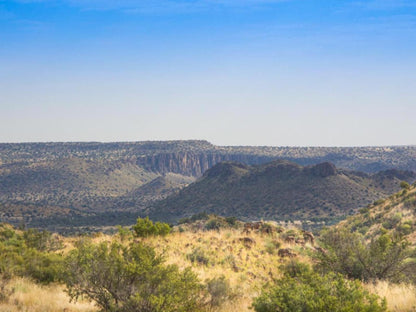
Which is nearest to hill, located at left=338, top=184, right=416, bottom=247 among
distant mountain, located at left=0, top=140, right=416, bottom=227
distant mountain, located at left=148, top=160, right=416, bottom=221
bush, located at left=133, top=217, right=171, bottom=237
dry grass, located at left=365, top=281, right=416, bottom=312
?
bush, located at left=133, top=217, right=171, bottom=237

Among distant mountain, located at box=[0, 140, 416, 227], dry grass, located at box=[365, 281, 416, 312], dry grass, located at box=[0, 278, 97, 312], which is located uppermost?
dry grass, located at box=[365, 281, 416, 312]

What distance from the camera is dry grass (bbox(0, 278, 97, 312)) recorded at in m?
8.78

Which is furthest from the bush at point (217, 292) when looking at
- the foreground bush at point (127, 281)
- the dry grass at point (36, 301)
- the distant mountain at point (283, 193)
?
the distant mountain at point (283, 193)

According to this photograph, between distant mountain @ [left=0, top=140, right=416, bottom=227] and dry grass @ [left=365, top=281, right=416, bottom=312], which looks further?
distant mountain @ [left=0, top=140, right=416, bottom=227]

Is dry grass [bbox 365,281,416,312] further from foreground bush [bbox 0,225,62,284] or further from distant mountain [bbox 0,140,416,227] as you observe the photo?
distant mountain [bbox 0,140,416,227]

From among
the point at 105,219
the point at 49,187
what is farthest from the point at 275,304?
the point at 49,187

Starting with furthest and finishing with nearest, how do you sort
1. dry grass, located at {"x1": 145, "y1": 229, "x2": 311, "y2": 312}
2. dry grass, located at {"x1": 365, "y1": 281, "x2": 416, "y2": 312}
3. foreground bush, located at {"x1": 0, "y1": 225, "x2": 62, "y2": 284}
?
1. dry grass, located at {"x1": 145, "y1": 229, "x2": 311, "y2": 312}
2. foreground bush, located at {"x1": 0, "y1": 225, "x2": 62, "y2": 284}
3. dry grass, located at {"x1": 365, "y1": 281, "x2": 416, "y2": 312}

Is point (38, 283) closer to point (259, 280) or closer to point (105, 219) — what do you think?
point (259, 280)

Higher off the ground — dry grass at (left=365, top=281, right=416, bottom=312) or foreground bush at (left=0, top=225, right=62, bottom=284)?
dry grass at (left=365, top=281, right=416, bottom=312)

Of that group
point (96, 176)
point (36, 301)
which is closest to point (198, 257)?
point (36, 301)

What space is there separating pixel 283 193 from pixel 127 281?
85194 mm

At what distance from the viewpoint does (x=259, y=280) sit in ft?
42.9

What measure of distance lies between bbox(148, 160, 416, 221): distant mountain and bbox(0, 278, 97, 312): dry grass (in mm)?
69552

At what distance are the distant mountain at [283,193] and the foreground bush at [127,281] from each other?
70.7 meters
